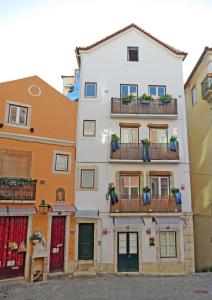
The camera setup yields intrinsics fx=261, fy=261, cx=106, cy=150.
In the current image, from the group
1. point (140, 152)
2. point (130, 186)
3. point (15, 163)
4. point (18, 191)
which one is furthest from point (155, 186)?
point (15, 163)

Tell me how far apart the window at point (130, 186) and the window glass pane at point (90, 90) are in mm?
6358

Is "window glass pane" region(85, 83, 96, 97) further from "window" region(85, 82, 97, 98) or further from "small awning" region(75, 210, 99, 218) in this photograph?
"small awning" region(75, 210, 99, 218)

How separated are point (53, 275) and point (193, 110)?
672 inches

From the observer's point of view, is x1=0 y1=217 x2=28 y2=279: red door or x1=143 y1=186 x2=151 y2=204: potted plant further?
x1=143 y1=186 x2=151 y2=204: potted plant

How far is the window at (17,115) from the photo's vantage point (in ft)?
52.6

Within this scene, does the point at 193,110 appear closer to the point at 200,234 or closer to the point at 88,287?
the point at 200,234

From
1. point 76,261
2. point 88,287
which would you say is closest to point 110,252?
point 76,261

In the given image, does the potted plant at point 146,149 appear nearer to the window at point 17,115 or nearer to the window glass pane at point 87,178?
the window glass pane at point 87,178

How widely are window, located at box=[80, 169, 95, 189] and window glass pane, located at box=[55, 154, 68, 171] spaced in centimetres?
122

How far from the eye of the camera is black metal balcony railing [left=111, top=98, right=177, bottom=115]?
18.3 m

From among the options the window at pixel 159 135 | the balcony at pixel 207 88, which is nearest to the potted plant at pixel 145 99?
the window at pixel 159 135

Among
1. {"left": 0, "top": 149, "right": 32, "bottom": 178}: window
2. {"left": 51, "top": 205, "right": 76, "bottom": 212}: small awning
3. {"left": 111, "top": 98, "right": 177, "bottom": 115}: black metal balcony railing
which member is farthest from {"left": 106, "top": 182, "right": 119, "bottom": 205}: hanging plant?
{"left": 111, "top": 98, "right": 177, "bottom": 115}: black metal balcony railing

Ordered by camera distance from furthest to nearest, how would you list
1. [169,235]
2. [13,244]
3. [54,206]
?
[169,235] → [54,206] → [13,244]

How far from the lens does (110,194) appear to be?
1669 centimetres
